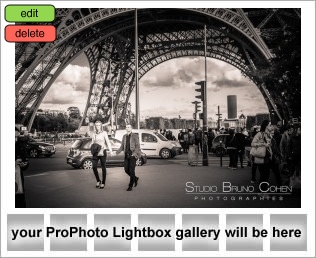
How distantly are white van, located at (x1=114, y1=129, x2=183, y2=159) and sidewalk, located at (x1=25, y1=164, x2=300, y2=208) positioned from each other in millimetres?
1726

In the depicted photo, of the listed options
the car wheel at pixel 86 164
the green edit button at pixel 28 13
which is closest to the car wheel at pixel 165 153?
the car wheel at pixel 86 164

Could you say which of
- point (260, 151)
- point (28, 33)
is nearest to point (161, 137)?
point (260, 151)

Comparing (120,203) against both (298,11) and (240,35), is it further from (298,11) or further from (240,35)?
(240,35)

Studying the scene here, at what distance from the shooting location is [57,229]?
19.0 ft

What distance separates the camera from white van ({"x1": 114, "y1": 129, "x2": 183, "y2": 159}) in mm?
8765

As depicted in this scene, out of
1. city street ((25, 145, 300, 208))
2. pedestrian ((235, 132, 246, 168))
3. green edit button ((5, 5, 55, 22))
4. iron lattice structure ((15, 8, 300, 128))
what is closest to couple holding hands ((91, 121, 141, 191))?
city street ((25, 145, 300, 208))

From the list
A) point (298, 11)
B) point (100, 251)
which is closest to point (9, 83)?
point (100, 251)

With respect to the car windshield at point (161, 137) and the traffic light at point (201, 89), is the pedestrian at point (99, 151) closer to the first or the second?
the traffic light at point (201, 89)

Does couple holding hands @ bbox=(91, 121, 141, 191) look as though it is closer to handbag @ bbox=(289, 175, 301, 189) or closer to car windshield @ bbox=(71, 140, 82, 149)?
car windshield @ bbox=(71, 140, 82, 149)

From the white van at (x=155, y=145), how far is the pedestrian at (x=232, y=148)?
1836 mm

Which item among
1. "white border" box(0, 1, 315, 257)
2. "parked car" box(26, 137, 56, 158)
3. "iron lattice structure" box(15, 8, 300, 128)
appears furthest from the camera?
"iron lattice structure" box(15, 8, 300, 128)

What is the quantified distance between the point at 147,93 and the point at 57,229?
362 centimetres

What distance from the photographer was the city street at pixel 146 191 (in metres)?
5.92

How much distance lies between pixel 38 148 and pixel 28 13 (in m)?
2.85
